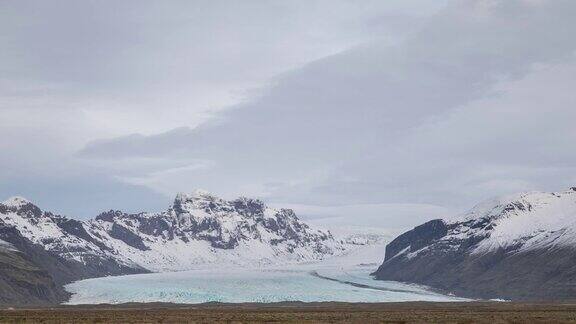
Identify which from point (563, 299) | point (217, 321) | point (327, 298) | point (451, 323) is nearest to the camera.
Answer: point (451, 323)

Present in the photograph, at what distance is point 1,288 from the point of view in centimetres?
19575

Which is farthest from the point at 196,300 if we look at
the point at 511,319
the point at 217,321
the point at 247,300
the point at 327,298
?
the point at 511,319

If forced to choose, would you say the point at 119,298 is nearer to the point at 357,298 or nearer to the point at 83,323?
the point at 357,298

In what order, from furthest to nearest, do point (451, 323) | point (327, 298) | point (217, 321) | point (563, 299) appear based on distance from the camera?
1. point (327, 298)
2. point (563, 299)
3. point (217, 321)
4. point (451, 323)

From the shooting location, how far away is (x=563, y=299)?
184 m

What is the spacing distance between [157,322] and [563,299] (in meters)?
125

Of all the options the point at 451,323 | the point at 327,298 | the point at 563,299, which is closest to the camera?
the point at 451,323

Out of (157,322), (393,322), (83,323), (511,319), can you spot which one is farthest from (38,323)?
(511,319)

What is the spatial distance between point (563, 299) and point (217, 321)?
117 meters

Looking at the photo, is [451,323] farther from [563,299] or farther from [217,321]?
[563,299]

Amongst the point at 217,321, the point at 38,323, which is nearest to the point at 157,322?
the point at 217,321

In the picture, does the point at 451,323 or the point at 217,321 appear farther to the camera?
the point at 217,321

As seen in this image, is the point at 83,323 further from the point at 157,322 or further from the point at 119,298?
the point at 119,298

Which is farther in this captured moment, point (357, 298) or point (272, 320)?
point (357, 298)
